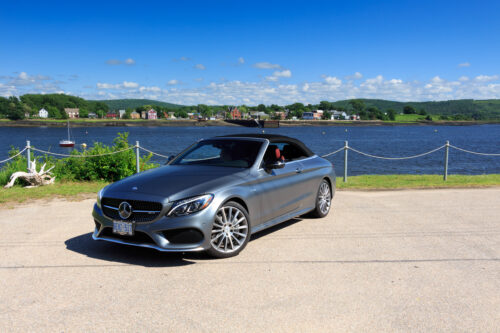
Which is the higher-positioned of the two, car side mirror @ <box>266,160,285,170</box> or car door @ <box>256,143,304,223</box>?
car side mirror @ <box>266,160,285,170</box>

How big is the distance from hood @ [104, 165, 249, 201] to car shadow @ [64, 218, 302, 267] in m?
0.82

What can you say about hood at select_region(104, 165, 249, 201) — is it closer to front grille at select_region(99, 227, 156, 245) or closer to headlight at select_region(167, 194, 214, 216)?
headlight at select_region(167, 194, 214, 216)

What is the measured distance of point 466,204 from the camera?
9.55 meters

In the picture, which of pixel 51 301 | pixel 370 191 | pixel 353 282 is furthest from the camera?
pixel 370 191

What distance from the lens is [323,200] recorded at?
26.5 ft

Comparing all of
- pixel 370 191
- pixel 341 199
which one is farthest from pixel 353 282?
pixel 370 191

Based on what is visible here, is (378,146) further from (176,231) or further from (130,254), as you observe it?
(176,231)

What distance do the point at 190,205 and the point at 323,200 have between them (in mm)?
3491

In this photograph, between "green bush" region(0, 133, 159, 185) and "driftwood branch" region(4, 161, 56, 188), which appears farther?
"green bush" region(0, 133, 159, 185)

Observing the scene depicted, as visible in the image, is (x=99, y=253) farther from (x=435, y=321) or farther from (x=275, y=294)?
(x=435, y=321)

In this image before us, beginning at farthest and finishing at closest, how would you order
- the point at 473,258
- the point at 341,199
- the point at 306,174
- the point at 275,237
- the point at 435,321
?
the point at 341,199, the point at 306,174, the point at 275,237, the point at 473,258, the point at 435,321

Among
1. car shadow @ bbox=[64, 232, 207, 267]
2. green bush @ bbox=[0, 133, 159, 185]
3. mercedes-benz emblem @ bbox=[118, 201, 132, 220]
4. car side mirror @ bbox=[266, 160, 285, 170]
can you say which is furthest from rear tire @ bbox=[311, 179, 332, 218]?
green bush @ bbox=[0, 133, 159, 185]

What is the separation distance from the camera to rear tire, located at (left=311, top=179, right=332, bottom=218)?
7923 mm

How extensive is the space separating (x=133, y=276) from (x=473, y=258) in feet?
14.0
